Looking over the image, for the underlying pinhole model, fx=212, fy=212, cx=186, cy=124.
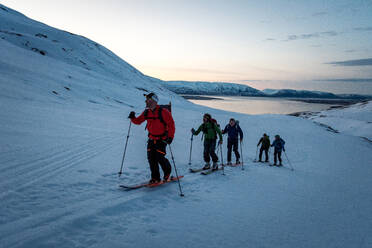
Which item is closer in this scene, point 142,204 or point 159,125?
point 142,204

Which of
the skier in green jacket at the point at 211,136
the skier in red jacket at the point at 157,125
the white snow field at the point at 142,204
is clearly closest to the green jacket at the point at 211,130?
the skier in green jacket at the point at 211,136

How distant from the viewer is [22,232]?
10.6 ft

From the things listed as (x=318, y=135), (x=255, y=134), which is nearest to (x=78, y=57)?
(x=255, y=134)

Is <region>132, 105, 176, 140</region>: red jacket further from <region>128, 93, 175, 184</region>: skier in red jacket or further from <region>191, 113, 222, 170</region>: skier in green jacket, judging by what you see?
<region>191, 113, 222, 170</region>: skier in green jacket

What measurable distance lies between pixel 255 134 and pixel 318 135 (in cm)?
964

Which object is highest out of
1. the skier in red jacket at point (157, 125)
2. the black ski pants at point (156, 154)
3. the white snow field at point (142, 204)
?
the skier in red jacket at point (157, 125)

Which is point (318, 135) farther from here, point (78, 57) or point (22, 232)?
point (78, 57)

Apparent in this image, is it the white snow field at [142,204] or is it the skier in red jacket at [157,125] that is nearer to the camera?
the white snow field at [142,204]

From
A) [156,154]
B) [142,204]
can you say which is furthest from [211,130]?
[142,204]

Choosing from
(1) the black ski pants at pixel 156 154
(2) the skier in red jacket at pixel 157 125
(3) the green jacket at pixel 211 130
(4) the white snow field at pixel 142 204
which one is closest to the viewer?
(4) the white snow field at pixel 142 204

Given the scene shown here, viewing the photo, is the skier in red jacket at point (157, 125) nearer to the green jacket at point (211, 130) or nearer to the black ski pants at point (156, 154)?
the black ski pants at point (156, 154)

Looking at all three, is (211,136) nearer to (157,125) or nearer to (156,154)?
(156,154)

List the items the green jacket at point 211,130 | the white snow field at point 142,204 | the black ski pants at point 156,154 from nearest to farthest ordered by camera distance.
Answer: the white snow field at point 142,204
the black ski pants at point 156,154
the green jacket at point 211,130

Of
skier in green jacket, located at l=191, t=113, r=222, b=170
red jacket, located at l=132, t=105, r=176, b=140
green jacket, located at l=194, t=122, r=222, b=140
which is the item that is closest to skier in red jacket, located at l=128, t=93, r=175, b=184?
red jacket, located at l=132, t=105, r=176, b=140
